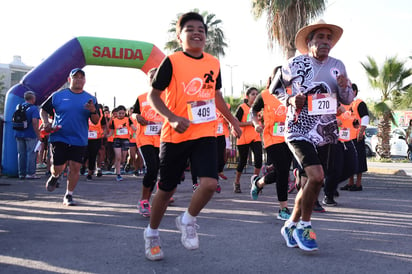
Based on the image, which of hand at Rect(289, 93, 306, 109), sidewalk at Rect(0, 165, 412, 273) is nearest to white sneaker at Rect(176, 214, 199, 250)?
sidewalk at Rect(0, 165, 412, 273)

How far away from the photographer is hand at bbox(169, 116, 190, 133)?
3383 mm

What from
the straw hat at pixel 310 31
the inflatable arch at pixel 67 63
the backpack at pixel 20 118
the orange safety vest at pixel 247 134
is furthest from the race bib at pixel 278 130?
the inflatable arch at pixel 67 63

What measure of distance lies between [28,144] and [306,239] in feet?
30.7

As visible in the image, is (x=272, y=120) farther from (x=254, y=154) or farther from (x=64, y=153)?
(x=64, y=153)

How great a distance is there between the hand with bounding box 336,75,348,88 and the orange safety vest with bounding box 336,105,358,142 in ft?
12.7

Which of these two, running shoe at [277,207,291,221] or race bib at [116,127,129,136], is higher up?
A: race bib at [116,127,129,136]

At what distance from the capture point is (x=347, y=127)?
26.8ft

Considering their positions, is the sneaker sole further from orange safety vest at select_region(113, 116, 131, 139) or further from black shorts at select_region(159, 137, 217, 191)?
orange safety vest at select_region(113, 116, 131, 139)

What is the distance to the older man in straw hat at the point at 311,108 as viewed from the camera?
4.00 metres

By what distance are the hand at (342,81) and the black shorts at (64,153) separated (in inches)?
161

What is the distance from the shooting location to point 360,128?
878 cm

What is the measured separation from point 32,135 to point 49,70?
197 cm

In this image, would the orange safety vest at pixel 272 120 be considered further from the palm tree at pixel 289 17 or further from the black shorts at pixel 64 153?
the palm tree at pixel 289 17

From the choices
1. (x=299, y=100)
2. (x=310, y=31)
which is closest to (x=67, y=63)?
(x=310, y=31)
